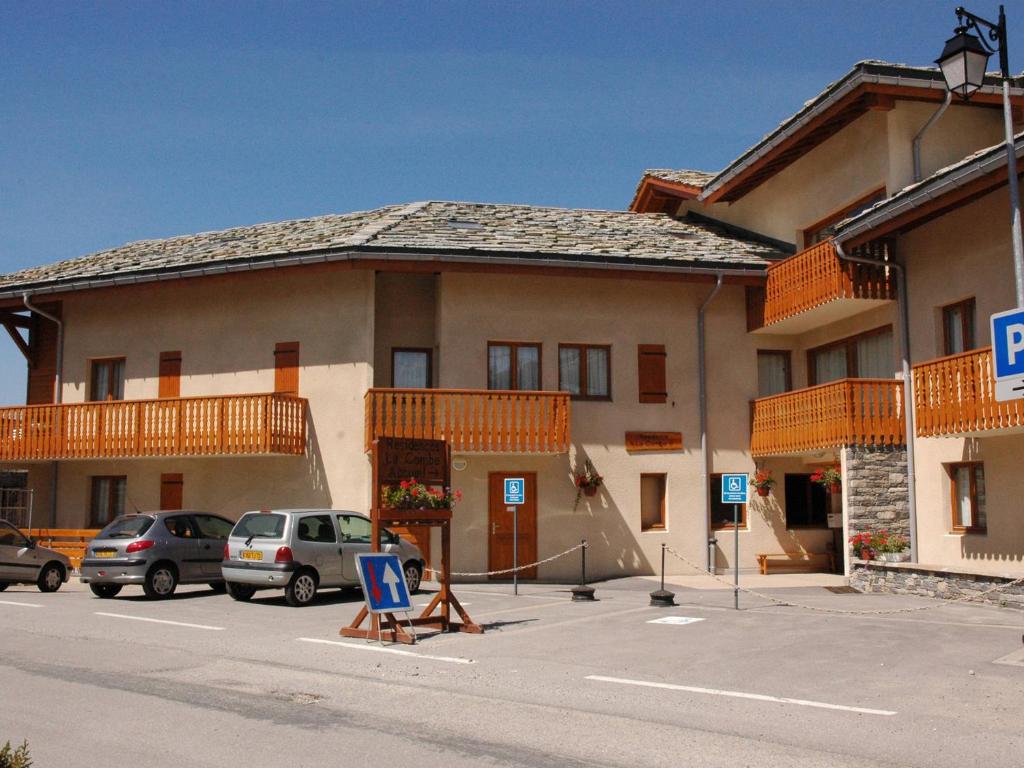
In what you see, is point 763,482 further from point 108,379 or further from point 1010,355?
point 1010,355

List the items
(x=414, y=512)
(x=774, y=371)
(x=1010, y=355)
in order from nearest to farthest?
(x=1010, y=355) → (x=414, y=512) → (x=774, y=371)

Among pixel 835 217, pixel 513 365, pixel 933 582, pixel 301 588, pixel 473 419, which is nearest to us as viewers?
pixel 301 588

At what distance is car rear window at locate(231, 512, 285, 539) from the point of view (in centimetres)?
1726

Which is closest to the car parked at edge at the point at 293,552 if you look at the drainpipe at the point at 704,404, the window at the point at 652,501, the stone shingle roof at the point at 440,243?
the stone shingle roof at the point at 440,243

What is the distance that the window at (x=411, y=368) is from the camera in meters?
24.5

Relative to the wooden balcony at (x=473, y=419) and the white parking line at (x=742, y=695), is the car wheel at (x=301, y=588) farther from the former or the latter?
the white parking line at (x=742, y=695)

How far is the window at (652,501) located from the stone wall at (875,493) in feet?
16.3

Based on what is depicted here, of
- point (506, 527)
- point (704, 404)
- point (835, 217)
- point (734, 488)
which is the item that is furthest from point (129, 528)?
point (835, 217)

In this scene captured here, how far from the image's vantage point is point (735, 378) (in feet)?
81.3

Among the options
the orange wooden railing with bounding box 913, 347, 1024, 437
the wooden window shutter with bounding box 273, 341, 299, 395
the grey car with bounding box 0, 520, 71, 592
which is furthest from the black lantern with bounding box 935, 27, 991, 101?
the grey car with bounding box 0, 520, 71, 592

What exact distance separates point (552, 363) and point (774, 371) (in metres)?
5.37

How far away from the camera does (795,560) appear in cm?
2419

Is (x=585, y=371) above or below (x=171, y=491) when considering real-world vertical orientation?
above

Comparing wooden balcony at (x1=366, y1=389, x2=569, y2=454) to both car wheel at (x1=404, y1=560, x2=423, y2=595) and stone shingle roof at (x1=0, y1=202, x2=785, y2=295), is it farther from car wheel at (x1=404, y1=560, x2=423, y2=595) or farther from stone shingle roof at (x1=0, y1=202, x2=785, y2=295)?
car wheel at (x1=404, y1=560, x2=423, y2=595)
